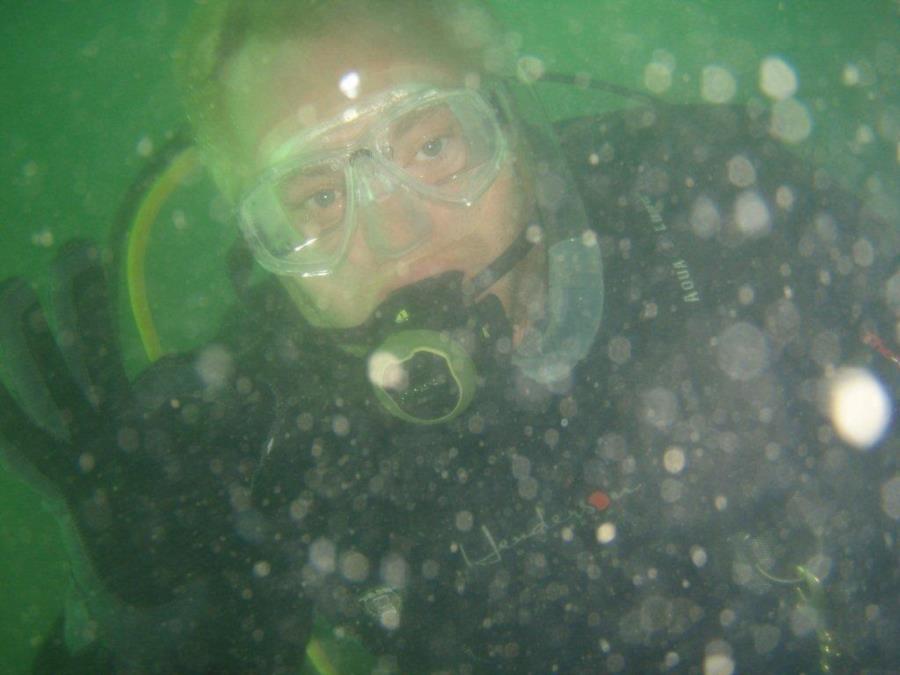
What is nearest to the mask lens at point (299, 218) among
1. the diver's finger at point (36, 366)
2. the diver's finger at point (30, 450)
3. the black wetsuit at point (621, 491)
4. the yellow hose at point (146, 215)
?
the black wetsuit at point (621, 491)

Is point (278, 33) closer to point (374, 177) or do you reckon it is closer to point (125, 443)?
point (374, 177)

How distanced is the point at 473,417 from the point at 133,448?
133cm

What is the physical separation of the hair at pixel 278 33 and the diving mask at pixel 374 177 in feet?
0.97

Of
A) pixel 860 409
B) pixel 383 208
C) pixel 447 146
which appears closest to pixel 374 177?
pixel 383 208

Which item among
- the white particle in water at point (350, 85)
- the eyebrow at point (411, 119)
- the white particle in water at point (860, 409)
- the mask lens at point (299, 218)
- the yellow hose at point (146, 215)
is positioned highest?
the white particle in water at point (350, 85)

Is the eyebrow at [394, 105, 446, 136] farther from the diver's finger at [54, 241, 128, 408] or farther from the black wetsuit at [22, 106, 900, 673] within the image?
the diver's finger at [54, 241, 128, 408]

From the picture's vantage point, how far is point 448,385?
225 centimetres

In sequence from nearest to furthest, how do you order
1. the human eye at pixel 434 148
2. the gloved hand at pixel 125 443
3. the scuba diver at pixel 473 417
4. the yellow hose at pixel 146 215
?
the gloved hand at pixel 125 443 < the scuba diver at pixel 473 417 < the human eye at pixel 434 148 < the yellow hose at pixel 146 215

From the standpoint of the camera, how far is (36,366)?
6.76 feet

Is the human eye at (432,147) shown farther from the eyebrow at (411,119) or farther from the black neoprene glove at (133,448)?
the black neoprene glove at (133,448)

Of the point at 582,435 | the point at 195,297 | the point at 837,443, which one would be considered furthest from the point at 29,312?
the point at 195,297

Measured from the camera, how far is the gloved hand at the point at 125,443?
1908 millimetres

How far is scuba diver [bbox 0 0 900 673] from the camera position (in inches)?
81.4

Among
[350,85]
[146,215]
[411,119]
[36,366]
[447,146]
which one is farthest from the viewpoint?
[146,215]
